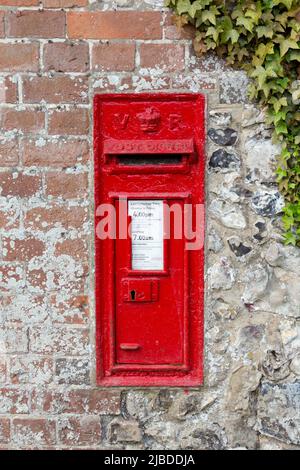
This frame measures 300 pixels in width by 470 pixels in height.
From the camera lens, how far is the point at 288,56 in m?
2.22

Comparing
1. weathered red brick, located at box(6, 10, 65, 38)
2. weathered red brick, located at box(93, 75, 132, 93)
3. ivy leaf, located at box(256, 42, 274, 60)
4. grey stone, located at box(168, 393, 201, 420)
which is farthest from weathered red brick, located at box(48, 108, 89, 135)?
grey stone, located at box(168, 393, 201, 420)

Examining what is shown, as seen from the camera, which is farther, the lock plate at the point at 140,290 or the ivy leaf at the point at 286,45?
the lock plate at the point at 140,290

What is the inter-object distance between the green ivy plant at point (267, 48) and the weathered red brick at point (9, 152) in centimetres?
83

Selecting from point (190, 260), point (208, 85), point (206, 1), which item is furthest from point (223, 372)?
point (206, 1)

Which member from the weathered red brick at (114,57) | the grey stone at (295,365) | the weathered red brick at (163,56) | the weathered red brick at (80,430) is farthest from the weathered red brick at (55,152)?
the grey stone at (295,365)

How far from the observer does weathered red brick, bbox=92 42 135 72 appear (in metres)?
2.27

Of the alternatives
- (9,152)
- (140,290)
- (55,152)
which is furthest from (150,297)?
(9,152)

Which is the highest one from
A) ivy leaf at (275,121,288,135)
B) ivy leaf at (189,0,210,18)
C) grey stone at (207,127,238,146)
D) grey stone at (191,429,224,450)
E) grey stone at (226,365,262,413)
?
ivy leaf at (189,0,210,18)

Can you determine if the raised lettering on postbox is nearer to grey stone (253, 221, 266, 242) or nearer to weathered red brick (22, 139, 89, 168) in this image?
weathered red brick (22, 139, 89, 168)

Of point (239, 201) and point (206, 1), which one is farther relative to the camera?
point (239, 201)

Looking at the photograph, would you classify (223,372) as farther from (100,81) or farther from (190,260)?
(100,81)

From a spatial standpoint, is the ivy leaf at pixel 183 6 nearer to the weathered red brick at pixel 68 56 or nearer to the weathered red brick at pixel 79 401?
the weathered red brick at pixel 68 56

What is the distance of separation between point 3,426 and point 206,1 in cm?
195

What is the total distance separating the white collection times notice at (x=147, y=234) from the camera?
2326 mm
